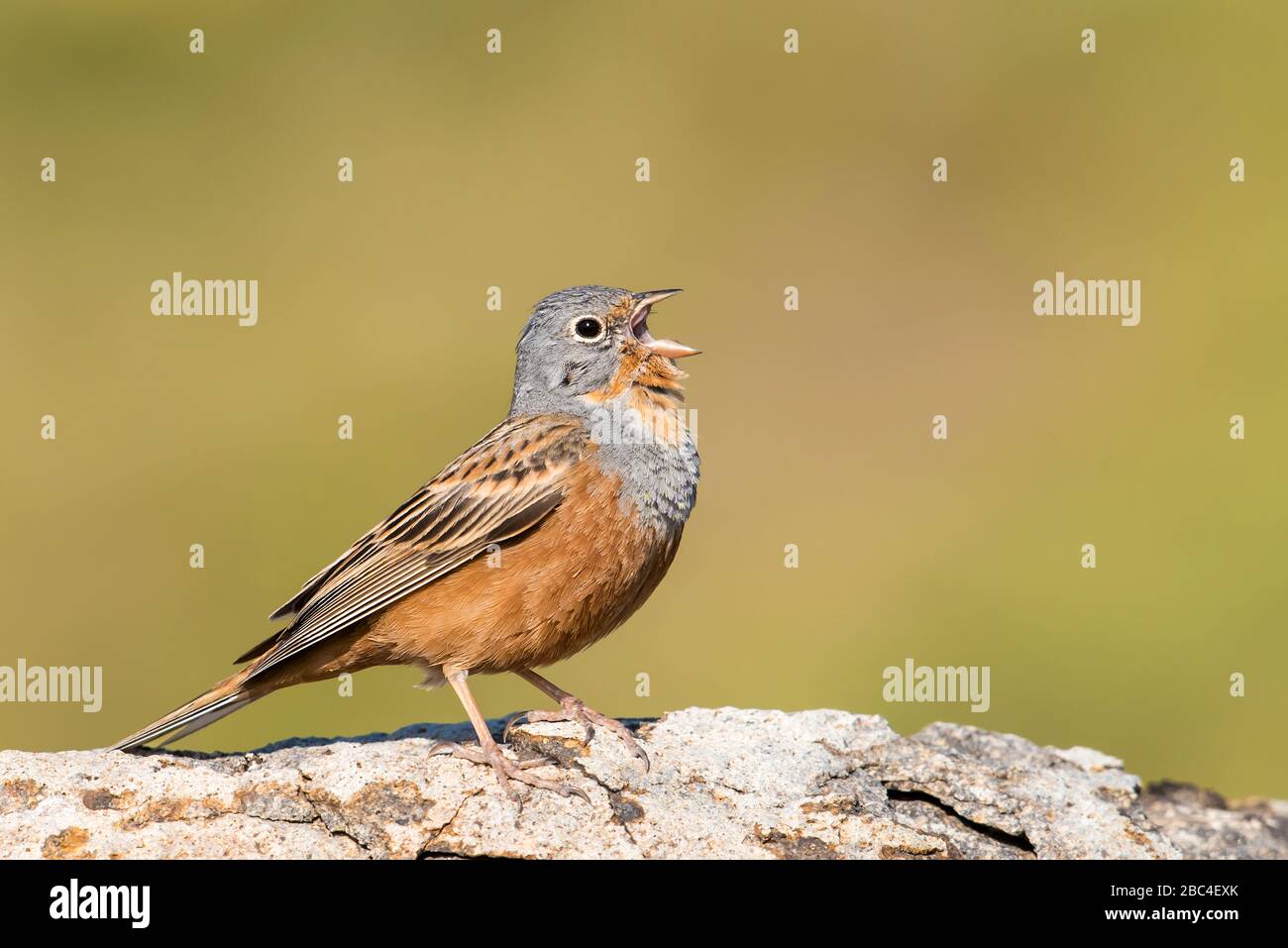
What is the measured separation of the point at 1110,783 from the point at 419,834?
3.89 metres

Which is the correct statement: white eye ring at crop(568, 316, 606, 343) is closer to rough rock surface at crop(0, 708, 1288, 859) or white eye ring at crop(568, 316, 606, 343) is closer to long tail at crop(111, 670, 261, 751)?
rough rock surface at crop(0, 708, 1288, 859)

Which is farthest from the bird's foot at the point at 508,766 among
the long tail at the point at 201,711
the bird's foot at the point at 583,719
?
the long tail at the point at 201,711

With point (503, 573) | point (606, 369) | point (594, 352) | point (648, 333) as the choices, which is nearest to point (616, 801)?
point (503, 573)

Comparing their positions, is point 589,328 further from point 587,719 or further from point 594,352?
point 587,719

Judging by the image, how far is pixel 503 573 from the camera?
26.6ft

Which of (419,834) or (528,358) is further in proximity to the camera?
(528,358)

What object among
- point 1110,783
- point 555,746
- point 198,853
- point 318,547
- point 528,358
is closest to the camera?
point 198,853

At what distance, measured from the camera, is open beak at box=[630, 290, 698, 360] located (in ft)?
29.2

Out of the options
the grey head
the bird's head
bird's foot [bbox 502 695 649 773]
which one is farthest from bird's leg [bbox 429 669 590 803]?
the bird's head

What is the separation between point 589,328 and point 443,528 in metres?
1.48

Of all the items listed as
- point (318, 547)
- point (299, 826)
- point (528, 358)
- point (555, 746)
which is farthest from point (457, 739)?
point (318, 547)

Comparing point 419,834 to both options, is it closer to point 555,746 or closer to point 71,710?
point 555,746

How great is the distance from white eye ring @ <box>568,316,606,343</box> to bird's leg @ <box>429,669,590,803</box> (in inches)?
87.5

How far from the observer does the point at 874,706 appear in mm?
15766
